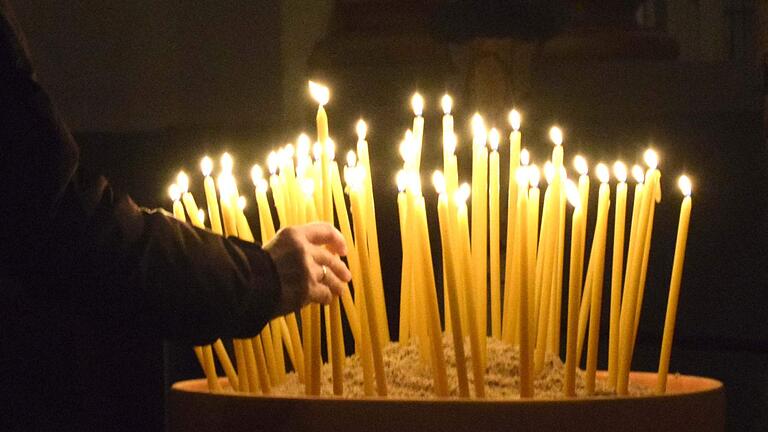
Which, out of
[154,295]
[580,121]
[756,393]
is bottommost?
[756,393]

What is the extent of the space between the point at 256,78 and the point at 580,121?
327 millimetres

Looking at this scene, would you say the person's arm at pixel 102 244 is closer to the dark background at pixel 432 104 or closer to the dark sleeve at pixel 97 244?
the dark sleeve at pixel 97 244

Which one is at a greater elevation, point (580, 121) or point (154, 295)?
point (580, 121)

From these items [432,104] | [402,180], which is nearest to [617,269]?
[402,180]

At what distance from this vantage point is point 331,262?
651mm

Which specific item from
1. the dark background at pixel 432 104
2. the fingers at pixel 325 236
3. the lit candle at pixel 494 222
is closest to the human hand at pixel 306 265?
the fingers at pixel 325 236

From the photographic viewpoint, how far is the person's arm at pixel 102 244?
57cm

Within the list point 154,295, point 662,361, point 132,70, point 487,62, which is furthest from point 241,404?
point 132,70

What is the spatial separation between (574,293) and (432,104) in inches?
17.2

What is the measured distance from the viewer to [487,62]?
40.4 inches

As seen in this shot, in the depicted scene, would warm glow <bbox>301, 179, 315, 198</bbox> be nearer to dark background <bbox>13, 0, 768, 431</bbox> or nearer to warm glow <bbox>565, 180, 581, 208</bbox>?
warm glow <bbox>565, 180, 581, 208</bbox>

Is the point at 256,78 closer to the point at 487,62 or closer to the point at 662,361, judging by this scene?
the point at 487,62

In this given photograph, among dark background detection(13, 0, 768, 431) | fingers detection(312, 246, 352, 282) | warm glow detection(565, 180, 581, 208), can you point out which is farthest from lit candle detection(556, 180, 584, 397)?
dark background detection(13, 0, 768, 431)

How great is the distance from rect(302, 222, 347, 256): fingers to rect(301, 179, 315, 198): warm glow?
0.16 feet
